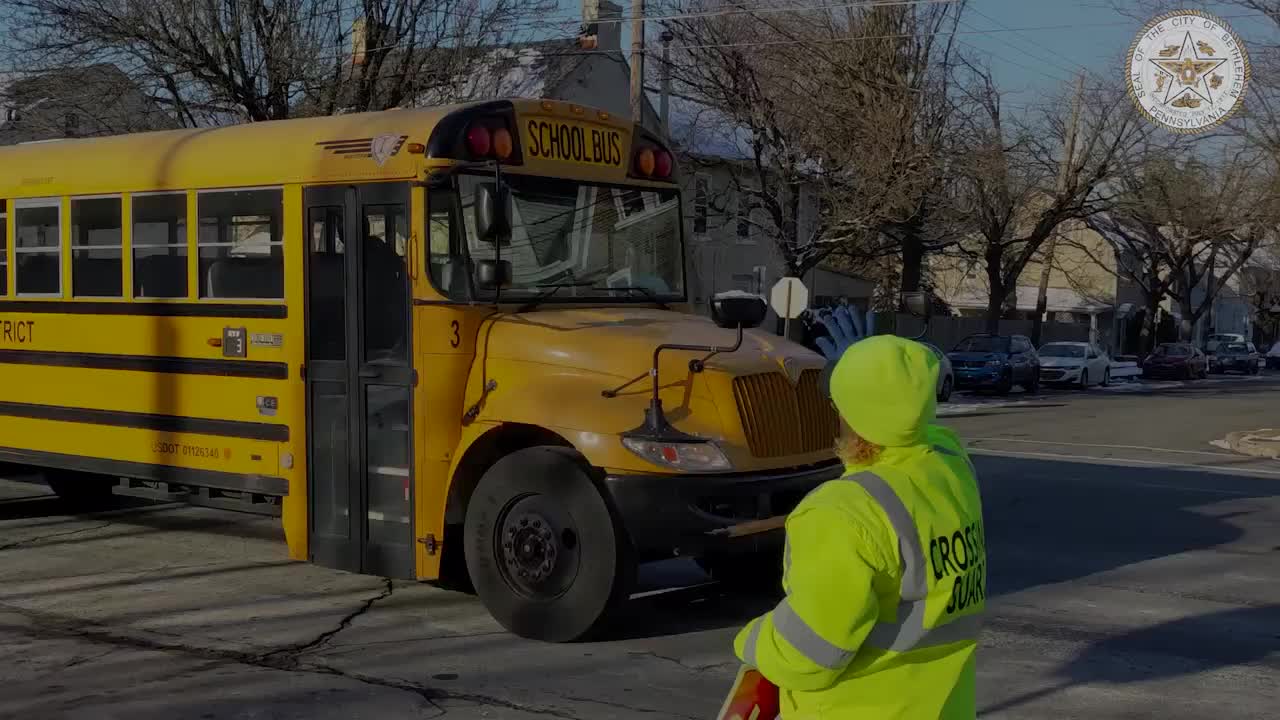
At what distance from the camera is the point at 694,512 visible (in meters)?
Result: 7.02

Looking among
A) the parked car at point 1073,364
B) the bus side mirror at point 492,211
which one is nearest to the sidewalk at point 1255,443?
the bus side mirror at point 492,211

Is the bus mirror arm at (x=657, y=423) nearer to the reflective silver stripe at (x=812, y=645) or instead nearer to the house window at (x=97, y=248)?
the house window at (x=97, y=248)

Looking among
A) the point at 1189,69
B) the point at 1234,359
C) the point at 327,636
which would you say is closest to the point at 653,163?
the point at 327,636

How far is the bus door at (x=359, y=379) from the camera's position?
7934 millimetres

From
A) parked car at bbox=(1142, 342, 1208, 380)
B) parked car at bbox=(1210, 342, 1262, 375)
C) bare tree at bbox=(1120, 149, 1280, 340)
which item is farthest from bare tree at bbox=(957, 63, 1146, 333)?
parked car at bbox=(1210, 342, 1262, 375)

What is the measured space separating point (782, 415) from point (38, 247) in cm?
553

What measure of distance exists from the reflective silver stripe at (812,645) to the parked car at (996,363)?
32.8 metres

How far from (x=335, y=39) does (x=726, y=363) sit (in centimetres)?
1844

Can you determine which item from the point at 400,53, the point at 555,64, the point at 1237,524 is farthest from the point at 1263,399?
the point at 1237,524

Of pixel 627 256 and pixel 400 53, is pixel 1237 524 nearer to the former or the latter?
pixel 627 256

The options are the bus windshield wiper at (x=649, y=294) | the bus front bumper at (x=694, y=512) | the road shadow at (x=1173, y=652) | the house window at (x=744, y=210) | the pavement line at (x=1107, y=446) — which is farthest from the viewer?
the house window at (x=744, y=210)

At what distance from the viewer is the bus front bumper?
698 cm

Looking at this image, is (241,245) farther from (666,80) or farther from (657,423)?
(666,80)

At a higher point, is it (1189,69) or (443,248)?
(1189,69)
